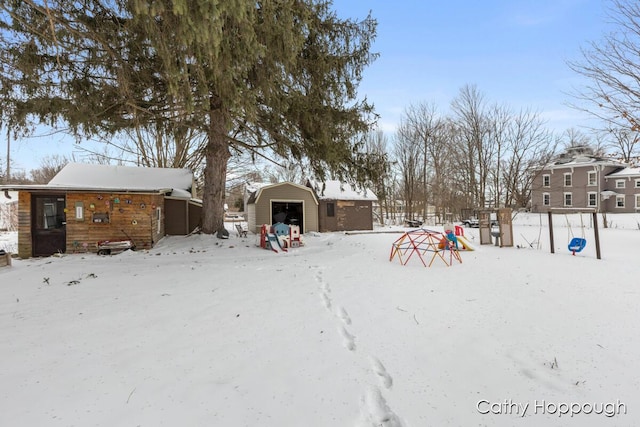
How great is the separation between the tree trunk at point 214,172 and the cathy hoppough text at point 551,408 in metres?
10.2

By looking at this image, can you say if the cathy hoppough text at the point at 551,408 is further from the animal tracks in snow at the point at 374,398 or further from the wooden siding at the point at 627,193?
the wooden siding at the point at 627,193

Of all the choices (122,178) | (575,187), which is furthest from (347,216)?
(575,187)

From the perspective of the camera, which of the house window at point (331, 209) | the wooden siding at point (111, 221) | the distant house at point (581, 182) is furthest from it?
the distant house at point (581, 182)

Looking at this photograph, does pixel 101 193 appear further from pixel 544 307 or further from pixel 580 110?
pixel 580 110

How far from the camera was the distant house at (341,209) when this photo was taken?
62.8 ft

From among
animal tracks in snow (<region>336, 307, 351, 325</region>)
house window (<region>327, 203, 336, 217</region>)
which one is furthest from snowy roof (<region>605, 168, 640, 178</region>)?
animal tracks in snow (<region>336, 307, 351, 325</region>)

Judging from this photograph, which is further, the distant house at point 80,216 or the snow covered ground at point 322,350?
the distant house at point 80,216

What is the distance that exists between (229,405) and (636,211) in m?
39.8

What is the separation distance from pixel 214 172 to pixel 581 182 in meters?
35.8

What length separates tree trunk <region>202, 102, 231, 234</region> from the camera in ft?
34.1

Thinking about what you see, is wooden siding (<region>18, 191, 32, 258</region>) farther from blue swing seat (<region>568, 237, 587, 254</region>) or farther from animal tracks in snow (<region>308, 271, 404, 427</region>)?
blue swing seat (<region>568, 237, 587, 254</region>)

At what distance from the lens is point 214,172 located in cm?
1092

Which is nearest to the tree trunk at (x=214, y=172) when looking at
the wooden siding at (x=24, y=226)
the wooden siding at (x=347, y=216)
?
the wooden siding at (x=24, y=226)

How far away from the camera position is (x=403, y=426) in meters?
1.91
